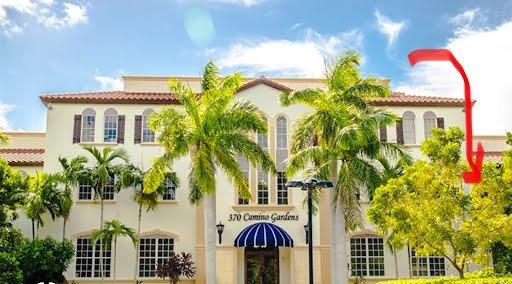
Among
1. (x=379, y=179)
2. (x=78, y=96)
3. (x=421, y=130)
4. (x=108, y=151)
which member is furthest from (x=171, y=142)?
(x=421, y=130)

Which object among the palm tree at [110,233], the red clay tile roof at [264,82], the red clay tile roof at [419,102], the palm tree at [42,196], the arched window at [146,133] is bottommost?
the palm tree at [110,233]

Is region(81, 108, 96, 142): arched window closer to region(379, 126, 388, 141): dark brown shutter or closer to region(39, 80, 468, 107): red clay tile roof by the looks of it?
region(39, 80, 468, 107): red clay tile roof

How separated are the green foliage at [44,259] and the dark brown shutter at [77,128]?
5891 millimetres

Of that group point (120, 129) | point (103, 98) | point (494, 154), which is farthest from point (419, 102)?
point (103, 98)

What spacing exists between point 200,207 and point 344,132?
34.2ft

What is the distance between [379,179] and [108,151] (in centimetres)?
1321

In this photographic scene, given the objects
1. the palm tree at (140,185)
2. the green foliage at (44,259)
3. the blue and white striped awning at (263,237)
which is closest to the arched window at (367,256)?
the blue and white striped awning at (263,237)

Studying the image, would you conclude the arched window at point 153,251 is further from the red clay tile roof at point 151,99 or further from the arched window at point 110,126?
the red clay tile roof at point 151,99

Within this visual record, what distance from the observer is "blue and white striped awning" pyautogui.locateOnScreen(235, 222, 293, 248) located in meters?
28.0

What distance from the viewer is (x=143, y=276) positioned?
2914cm

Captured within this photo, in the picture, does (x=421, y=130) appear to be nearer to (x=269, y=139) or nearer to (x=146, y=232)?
(x=269, y=139)

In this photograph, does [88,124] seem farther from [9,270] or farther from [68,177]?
[9,270]

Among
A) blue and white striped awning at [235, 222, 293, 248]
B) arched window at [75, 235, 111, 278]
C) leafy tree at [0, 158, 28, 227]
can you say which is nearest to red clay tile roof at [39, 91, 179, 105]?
leafy tree at [0, 158, 28, 227]

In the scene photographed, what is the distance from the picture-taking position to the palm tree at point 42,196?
2641cm
